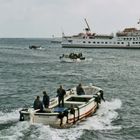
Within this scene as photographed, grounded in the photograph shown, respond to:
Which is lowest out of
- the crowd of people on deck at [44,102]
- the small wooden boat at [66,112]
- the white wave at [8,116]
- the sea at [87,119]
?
the sea at [87,119]

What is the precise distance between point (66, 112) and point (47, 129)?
2003 mm

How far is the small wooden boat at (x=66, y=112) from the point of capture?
29.2m

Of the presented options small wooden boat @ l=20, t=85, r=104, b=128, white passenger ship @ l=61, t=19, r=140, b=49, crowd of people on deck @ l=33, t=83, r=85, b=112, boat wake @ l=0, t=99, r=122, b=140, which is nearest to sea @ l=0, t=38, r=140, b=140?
boat wake @ l=0, t=99, r=122, b=140

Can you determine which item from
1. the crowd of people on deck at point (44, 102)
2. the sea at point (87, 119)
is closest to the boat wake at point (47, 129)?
the sea at point (87, 119)

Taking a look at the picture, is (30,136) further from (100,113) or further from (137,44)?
(137,44)

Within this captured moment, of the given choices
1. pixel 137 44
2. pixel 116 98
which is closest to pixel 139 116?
pixel 116 98

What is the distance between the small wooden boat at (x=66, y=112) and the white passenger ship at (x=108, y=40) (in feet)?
420

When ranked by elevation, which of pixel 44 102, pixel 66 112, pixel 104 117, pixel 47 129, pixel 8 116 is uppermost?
pixel 44 102

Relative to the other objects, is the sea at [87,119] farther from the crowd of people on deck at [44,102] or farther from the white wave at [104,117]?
the crowd of people on deck at [44,102]

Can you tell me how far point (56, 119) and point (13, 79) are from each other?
31.0m

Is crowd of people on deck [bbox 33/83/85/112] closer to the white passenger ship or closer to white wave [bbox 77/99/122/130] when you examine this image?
white wave [bbox 77/99/122/130]

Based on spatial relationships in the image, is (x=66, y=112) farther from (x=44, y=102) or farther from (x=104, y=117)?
(x=104, y=117)

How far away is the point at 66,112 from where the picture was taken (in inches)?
1169

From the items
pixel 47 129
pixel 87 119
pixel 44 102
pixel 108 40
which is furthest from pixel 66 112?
pixel 108 40
